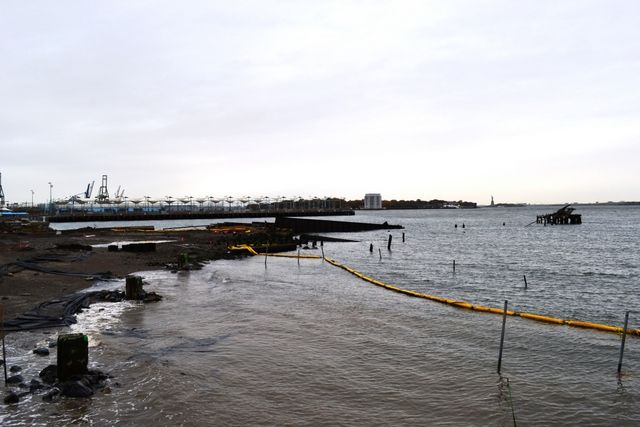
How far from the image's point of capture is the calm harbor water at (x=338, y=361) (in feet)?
36.3

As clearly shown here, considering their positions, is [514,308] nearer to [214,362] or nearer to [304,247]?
[214,362]

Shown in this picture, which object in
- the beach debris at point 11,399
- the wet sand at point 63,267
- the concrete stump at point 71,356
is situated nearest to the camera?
the beach debris at point 11,399

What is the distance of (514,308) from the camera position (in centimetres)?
2495

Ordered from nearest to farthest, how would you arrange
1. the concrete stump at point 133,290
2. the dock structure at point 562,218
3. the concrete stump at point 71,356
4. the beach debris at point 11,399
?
the beach debris at point 11,399 < the concrete stump at point 71,356 < the concrete stump at point 133,290 < the dock structure at point 562,218

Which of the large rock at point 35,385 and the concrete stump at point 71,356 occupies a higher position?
the concrete stump at point 71,356

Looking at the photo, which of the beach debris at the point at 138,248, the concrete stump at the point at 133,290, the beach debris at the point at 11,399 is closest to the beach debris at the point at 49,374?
the beach debris at the point at 11,399

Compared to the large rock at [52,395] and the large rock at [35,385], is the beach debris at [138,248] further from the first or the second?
the large rock at [52,395]

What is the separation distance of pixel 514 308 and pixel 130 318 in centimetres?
1886

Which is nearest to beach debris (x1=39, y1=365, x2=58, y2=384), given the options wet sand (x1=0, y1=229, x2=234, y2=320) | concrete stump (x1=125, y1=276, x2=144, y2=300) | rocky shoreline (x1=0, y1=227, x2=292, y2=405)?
rocky shoreline (x1=0, y1=227, x2=292, y2=405)

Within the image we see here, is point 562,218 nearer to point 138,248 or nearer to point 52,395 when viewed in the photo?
point 138,248

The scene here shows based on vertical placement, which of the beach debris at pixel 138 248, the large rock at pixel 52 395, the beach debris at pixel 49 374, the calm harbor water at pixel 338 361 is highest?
the beach debris at pixel 138 248

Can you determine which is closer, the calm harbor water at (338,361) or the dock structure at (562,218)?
the calm harbor water at (338,361)

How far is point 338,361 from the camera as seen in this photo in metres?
14.9

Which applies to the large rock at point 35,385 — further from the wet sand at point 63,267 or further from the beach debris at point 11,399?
the wet sand at point 63,267
